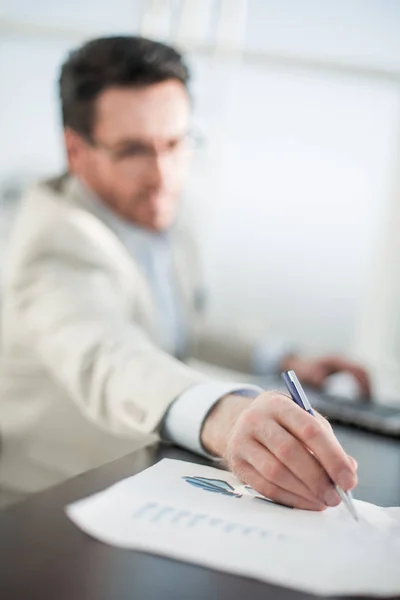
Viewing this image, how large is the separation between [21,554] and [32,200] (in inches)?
30.2

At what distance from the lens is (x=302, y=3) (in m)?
1.91

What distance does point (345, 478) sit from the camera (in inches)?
21.6

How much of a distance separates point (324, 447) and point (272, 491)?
6cm

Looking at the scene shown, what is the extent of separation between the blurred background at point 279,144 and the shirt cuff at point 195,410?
42.3 inches

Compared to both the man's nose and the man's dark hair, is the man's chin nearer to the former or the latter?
the man's nose

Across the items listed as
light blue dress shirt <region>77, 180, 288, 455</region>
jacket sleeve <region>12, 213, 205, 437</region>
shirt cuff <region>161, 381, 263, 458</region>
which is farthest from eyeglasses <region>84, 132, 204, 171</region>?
shirt cuff <region>161, 381, 263, 458</region>

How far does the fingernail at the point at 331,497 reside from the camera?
0.56 m

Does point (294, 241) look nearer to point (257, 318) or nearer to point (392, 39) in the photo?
point (257, 318)

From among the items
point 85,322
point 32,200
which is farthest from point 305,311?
point 85,322

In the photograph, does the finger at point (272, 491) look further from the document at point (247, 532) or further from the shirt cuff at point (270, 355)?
the shirt cuff at point (270, 355)

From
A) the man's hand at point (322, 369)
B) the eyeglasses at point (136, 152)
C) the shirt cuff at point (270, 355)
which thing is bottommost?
the shirt cuff at point (270, 355)

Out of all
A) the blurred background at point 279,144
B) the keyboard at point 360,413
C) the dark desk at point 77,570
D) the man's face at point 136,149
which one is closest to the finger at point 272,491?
the dark desk at point 77,570

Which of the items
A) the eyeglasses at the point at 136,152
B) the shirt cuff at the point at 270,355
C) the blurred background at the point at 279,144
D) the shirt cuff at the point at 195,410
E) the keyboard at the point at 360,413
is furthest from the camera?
the blurred background at the point at 279,144

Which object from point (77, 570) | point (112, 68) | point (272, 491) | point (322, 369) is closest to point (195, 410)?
point (272, 491)
